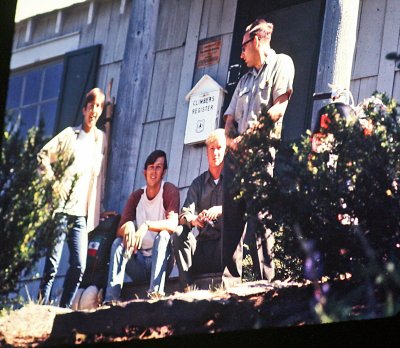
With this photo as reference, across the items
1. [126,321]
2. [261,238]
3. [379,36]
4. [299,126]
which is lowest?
[126,321]


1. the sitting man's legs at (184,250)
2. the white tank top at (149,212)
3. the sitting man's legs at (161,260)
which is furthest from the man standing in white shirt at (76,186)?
the sitting man's legs at (184,250)

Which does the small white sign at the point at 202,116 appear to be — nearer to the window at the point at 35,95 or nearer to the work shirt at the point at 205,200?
the work shirt at the point at 205,200

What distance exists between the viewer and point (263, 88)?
7.00m

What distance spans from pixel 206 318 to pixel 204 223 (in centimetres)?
61

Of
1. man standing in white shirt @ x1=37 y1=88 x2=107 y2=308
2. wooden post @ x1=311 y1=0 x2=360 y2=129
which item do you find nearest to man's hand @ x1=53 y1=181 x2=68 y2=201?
man standing in white shirt @ x1=37 y1=88 x2=107 y2=308

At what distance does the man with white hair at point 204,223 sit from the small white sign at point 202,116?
103 millimetres

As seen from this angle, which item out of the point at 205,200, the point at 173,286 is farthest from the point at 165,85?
the point at 173,286

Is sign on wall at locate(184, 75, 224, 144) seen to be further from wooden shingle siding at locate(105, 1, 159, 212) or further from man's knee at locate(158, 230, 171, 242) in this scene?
man's knee at locate(158, 230, 171, 242)

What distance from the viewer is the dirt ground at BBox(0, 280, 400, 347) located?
636 cm

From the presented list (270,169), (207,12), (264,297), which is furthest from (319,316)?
(207,12)

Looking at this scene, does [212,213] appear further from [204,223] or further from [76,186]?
[76,186]

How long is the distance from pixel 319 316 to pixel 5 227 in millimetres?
1681

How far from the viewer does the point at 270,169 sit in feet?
22.2

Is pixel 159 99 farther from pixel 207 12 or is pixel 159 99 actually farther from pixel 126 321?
pixel 126 321
